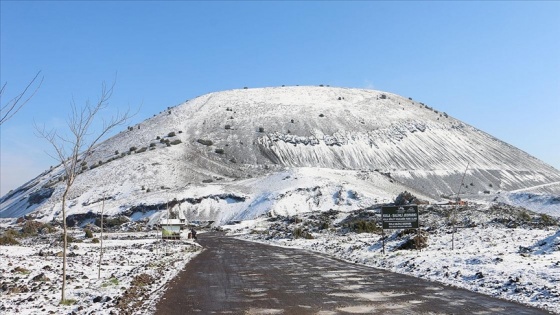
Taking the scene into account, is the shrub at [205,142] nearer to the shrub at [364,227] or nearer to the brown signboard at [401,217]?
the shrub at [364,227]

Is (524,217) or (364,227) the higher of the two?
(524,217)

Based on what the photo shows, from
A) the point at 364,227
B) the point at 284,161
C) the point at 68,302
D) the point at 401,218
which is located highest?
the point at 284,161

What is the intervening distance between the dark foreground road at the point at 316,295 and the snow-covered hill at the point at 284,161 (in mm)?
57678

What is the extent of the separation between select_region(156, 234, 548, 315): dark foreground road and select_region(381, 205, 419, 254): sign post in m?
6.38

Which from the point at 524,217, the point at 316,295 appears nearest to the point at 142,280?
the point at 316,295

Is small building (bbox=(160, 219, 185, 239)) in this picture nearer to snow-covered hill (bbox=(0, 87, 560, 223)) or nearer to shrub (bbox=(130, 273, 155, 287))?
snow-covered hill (bbox=(0, 87, 560, 223))

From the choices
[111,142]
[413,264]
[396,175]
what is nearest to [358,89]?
[396,175]

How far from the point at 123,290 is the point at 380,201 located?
67.1 metres

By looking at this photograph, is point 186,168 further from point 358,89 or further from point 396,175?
point 358,89

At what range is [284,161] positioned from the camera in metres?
115

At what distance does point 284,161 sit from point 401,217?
8909 cm

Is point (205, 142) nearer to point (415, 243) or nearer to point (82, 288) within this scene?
point (415, 243)

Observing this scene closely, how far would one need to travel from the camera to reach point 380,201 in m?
77.8

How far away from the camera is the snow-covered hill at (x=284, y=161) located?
83.4 m
